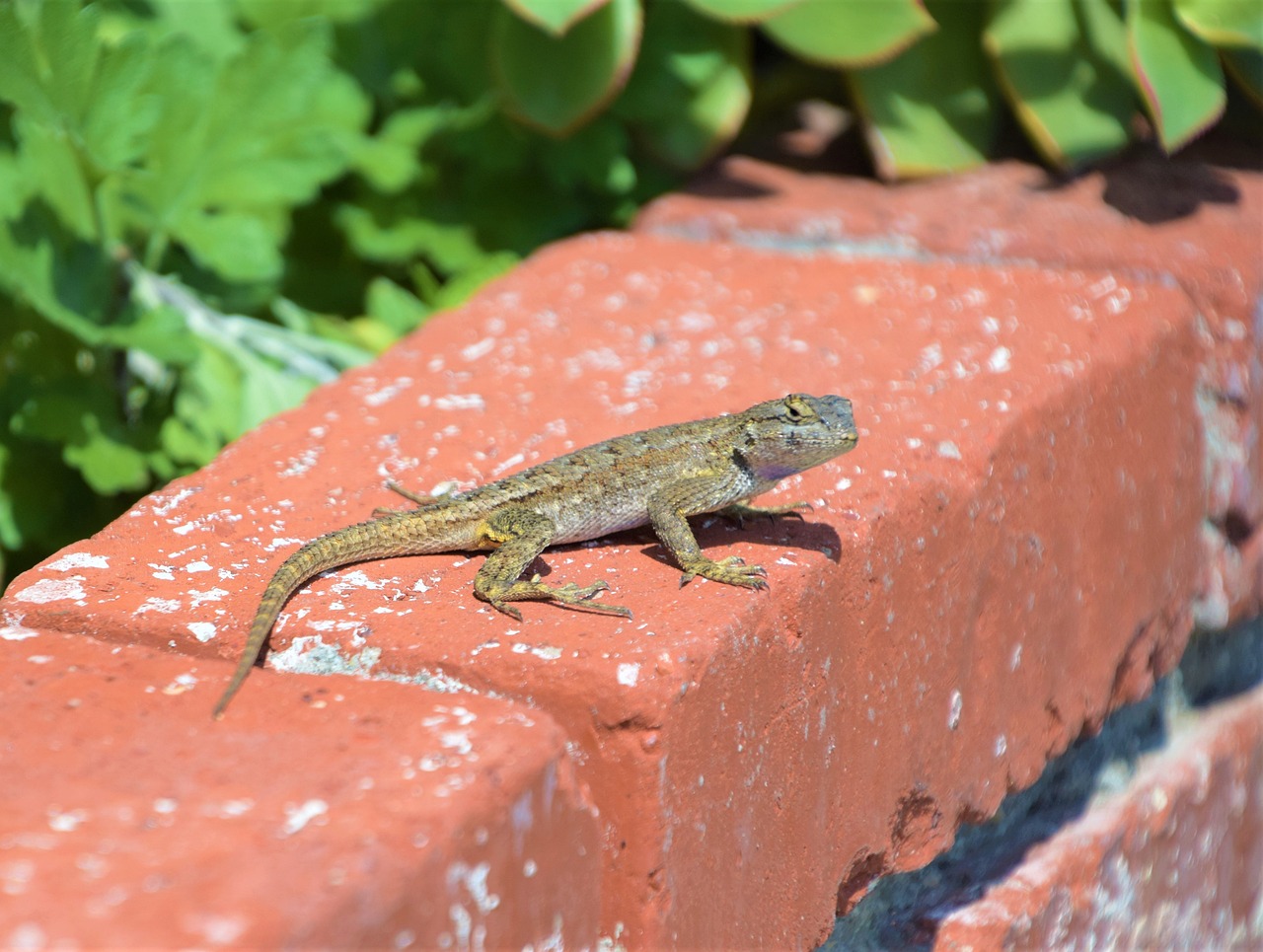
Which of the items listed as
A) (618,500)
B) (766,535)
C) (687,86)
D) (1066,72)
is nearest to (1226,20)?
(1066,72)

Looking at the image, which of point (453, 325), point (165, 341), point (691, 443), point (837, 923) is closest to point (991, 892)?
point (837, 923)

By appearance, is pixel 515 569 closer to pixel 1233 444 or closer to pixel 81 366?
pixel 81 366

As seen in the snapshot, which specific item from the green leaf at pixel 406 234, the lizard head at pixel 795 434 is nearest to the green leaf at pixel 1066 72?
the green leaf at pixel 406 234

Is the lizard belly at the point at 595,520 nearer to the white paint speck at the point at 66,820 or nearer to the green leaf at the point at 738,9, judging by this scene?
the white paint speck at the point at 66,820

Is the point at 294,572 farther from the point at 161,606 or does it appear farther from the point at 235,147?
the point at 235,147

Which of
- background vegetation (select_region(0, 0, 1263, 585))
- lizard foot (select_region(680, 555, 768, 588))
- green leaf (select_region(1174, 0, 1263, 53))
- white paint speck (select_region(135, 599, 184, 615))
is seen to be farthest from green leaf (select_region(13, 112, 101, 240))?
green leaf (select_region(1174, 0, 1263, 53))

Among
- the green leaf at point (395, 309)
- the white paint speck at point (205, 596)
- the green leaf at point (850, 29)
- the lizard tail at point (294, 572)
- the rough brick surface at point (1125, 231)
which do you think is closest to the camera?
the lizard tail at point (294, 572)
